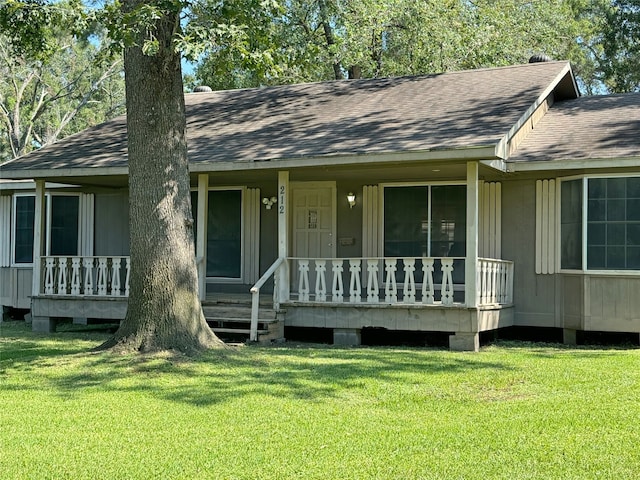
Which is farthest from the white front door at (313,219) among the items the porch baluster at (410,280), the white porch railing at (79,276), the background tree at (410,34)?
the background tree at (410,34)

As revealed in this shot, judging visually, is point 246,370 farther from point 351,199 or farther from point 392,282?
point 351,199

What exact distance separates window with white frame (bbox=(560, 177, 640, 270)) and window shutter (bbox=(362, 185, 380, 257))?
3360 millimetres

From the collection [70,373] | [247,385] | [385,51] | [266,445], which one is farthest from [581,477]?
[385,51]

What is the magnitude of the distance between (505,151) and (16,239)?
10.6m

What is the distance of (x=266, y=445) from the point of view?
20.4 ft

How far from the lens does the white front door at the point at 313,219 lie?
14617 millimetres

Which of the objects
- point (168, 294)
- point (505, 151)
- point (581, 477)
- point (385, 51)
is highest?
point (385, 51)

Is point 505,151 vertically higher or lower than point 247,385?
higher

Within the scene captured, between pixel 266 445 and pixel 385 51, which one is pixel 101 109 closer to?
pixel 385 51

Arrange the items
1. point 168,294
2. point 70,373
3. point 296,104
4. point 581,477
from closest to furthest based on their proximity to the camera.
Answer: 1. point 581,477
2. point 70,373
3. point 168,294
4. point 296,104

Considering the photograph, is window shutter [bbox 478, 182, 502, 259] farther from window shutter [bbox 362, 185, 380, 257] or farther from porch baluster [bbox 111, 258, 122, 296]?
porch baluster [bbox 111, 258, 122, 296]

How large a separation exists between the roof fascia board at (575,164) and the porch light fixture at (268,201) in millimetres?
4509

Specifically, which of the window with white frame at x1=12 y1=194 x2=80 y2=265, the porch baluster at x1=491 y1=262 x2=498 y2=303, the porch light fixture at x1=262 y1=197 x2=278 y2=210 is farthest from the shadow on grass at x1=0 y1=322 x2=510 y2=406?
the window with white frame at x1=12 y1=194 x2=80 y2=265

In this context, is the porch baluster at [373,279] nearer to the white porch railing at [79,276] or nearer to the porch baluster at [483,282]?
the porch baluster at [483,282]
